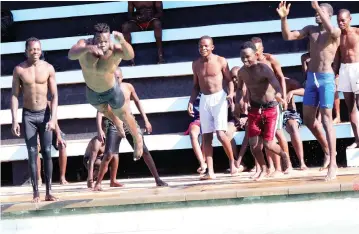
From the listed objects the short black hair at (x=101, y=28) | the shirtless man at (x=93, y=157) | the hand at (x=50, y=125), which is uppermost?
the short black hair at (x=101, y=28)

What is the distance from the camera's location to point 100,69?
9430 mm

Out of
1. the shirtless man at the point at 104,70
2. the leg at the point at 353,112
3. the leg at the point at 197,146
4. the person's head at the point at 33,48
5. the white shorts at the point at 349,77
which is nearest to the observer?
the shirtless man at the point at 104,70

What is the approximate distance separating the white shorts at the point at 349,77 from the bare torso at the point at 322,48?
1449 millimetres

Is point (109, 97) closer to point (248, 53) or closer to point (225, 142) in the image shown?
point (248, 53)

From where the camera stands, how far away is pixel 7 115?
14141 millimetres

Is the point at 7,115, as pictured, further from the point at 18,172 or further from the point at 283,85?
the point at 283,85

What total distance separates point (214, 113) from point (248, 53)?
152 centimetres

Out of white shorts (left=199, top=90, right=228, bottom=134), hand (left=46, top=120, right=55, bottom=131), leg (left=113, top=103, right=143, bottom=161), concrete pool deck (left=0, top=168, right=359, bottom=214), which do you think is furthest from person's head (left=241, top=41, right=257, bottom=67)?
hand (left=46, top=120, right=55, bottom=131)

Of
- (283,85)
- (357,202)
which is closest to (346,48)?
(283,85)

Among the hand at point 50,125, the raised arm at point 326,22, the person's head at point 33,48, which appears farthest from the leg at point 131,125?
the raised arm at point 326,22

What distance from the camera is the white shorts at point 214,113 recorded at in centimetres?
1173

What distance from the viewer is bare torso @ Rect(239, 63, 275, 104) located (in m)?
10.6

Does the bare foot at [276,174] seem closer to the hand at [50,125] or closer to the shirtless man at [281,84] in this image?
the shirtless man at [281,84]

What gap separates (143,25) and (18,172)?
3.25 m
